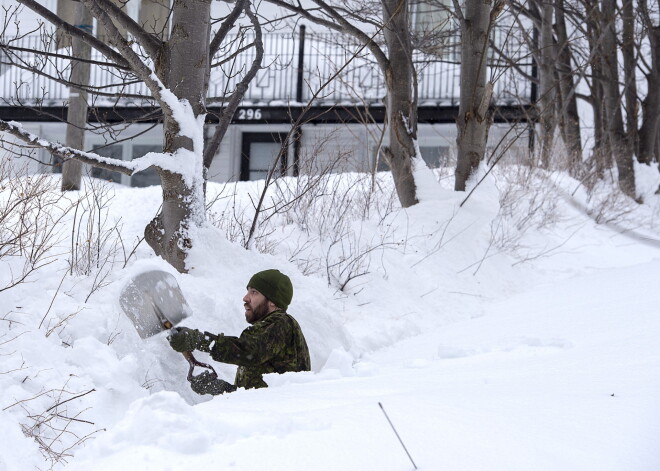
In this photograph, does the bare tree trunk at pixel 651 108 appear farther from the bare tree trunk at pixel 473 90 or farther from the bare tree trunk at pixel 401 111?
the bare tree trunk at pixel 401 111

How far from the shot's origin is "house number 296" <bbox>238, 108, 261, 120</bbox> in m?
15.0

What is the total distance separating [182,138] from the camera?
480cm

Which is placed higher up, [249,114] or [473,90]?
[249,114]

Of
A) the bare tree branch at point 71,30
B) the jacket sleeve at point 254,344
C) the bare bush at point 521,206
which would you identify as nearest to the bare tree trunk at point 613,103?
the bare bush at point 521,206

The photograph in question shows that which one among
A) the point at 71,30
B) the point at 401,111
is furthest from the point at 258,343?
the point at 401,111

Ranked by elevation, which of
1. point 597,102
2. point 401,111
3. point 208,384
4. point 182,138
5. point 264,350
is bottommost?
point 208,384

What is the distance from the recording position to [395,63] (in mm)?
7926

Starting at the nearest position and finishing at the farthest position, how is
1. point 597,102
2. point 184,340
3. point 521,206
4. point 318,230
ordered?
point 184,340 < point 318,230 < point 521,206 < point 597,102

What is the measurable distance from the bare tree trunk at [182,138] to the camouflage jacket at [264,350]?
120 centimetres

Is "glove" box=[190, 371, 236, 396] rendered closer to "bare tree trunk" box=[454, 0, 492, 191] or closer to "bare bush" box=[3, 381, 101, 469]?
"bare bush" box=[3, 381, 101, 469]

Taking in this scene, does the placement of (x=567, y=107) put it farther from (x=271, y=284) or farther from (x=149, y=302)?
(x=149, y=302)

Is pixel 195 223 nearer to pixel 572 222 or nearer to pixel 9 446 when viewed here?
pixel 9 446

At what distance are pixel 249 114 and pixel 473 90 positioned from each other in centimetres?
770

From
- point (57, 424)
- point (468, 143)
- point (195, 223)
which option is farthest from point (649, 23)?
point (57, 424)
